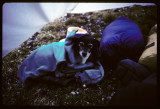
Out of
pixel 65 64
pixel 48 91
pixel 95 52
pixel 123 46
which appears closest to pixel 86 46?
pixel 95 52

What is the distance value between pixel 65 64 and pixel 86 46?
0.56m

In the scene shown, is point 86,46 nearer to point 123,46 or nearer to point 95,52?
point 95,52

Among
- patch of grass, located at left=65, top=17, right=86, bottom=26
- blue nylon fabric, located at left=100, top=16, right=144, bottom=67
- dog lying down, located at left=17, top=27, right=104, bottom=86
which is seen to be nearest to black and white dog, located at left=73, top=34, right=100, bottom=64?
dog lying down, located at left=17, top=27, right=104, bottom=86

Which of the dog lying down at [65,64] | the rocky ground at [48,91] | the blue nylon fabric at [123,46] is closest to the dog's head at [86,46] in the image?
the dog lying down at [65,64]

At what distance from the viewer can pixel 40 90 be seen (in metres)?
2.01

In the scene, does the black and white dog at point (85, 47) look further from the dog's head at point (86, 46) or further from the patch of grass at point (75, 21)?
the patch of grass at point (75, 21)

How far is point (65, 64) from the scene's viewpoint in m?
2.07

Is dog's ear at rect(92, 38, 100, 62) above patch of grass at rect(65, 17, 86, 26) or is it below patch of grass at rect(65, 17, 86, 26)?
below

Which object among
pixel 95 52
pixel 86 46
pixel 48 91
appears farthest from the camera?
pixel 95 52

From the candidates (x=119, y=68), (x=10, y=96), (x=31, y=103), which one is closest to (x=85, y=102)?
Result: (x=119, y=68)

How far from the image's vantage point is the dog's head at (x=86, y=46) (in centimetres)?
209

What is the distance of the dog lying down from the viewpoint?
1.98m

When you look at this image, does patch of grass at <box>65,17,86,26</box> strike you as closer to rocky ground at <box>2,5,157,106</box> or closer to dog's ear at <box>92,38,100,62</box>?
rocky ground at <box>2,5,157,106</box>

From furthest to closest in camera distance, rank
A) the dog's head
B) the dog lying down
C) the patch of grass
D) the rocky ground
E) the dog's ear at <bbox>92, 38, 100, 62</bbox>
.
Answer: the patch of grass → the dog's ear at <bbox>92, 38, 100, 62</bbox> → the dog's head → the dog lying down → the rocky ground
